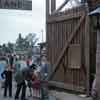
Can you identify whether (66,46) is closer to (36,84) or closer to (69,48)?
(69,48)

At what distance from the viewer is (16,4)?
2267 inches

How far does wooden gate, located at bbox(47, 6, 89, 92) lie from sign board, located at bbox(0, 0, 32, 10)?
1574 inches

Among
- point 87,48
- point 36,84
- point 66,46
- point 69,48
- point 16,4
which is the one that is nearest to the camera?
point 36,84

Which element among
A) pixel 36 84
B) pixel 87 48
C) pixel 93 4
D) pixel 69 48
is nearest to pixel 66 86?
pixel 69 48

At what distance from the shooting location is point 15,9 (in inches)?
2355

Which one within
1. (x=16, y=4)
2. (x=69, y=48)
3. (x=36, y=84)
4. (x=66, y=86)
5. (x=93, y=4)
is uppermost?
(x=16, y=4)

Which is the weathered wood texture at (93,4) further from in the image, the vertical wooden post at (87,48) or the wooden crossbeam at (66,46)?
the wooden crossbeam at (66,46)

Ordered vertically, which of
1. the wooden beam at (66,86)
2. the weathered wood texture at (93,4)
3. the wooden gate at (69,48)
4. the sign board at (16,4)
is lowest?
the wooden beam at (66,86)

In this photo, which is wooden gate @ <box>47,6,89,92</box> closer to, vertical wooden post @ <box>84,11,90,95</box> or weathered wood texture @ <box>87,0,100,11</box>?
vertical wooden post @ <box>84,11,90,95</box>

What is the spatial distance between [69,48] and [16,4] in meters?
44.7

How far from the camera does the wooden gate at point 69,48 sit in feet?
43.6

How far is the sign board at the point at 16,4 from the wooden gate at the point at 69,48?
1574 inches

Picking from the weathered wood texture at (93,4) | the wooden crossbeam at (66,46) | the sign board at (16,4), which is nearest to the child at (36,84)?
the wooden crossbeam at (66,46)

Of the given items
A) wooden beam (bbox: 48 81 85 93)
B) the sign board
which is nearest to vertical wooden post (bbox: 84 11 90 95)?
wooden beam (bbox: 48 81 85 93)
